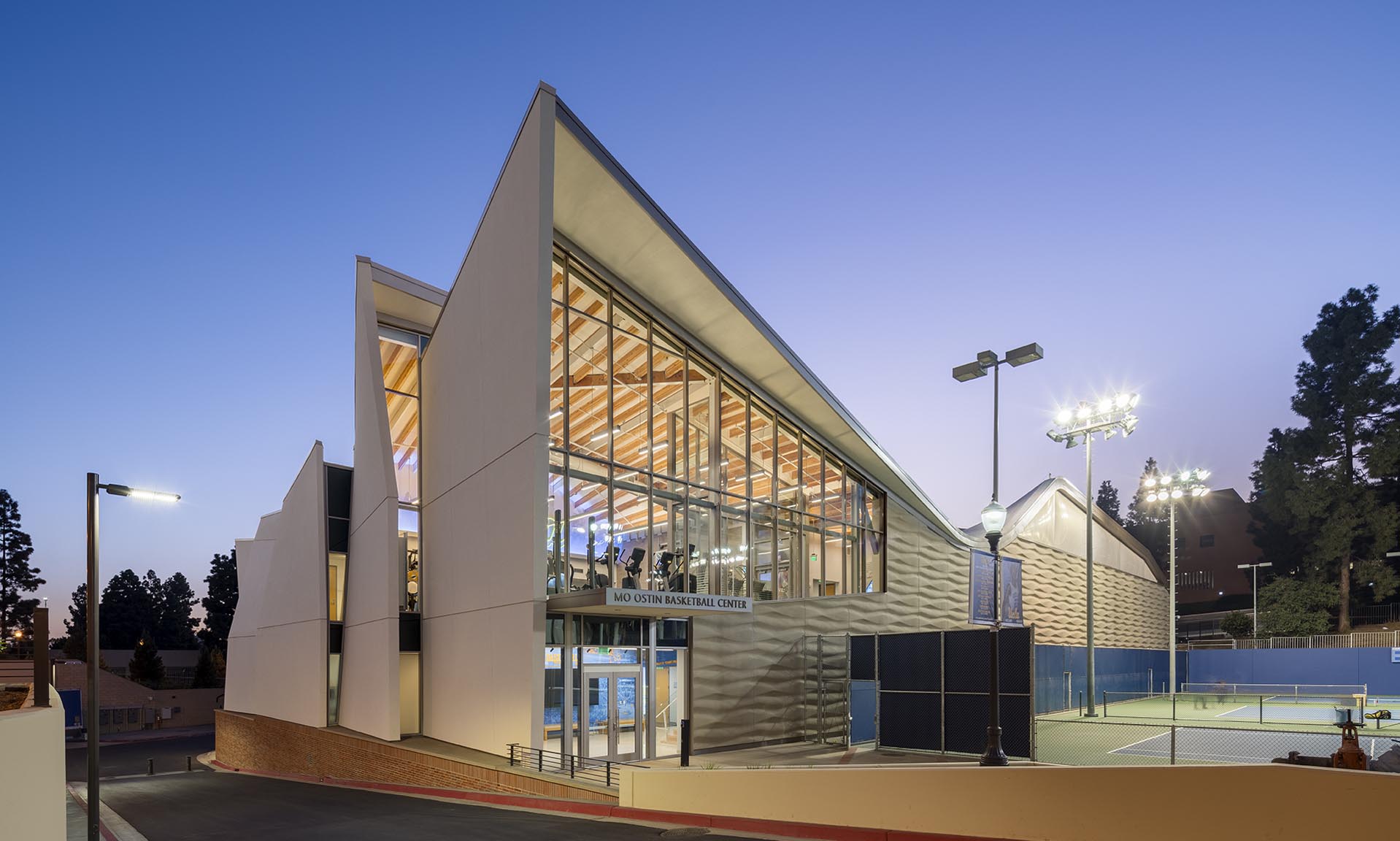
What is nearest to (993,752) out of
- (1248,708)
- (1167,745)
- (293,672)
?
(1167,745)

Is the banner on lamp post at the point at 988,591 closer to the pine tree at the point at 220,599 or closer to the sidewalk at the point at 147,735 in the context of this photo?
the sidewalk at the point at 147,735

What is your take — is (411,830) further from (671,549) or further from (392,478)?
(392,478)

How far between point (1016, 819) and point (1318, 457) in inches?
2543

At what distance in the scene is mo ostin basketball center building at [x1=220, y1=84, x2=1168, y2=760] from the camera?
19.3m

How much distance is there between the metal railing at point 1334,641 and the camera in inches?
1897

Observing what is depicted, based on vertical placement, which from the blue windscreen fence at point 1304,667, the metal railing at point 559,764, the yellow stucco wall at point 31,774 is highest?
the yellow stucco wall at point 31,774

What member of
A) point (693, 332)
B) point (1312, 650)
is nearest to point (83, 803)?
point (693, 332)

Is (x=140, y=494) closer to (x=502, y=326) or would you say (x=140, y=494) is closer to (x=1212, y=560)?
(x=502, y=326)

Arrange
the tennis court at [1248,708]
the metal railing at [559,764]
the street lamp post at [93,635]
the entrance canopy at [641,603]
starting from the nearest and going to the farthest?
A: the street lamp post at [93,635] < the metal railing at [559,764] < the entrance canopy at [641,603] < the tennis court at [1248,708]

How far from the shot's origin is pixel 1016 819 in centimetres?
919

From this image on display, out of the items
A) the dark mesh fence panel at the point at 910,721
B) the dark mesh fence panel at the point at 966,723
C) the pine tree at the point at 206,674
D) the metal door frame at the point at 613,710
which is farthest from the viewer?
the pine tree at the point at 206,674

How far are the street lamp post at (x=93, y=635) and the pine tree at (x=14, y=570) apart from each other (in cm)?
8992

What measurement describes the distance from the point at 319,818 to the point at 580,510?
25.7ft

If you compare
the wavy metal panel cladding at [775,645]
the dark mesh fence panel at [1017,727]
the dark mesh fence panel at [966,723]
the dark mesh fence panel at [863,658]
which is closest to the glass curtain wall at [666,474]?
the wavy metal panel cladding at [775,645]
